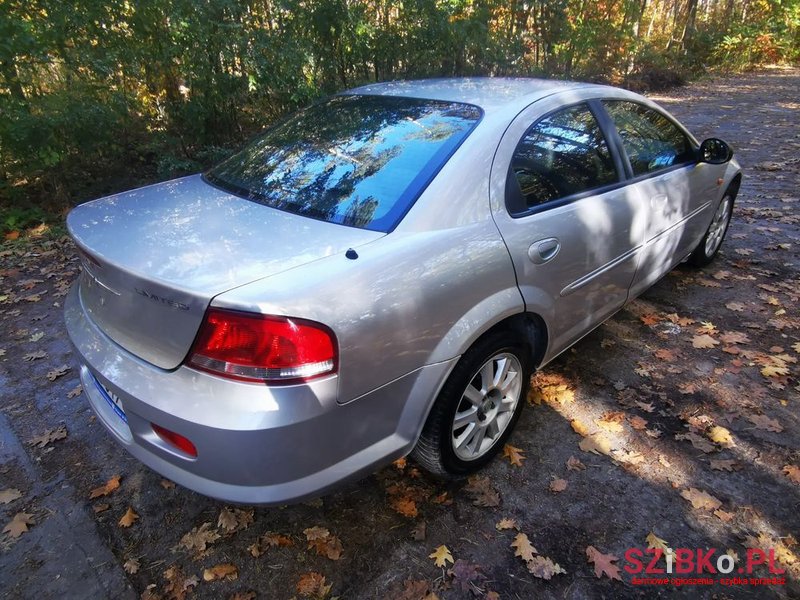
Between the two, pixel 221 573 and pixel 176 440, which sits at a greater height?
pixel 176 440

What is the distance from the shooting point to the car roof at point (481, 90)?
2490mm

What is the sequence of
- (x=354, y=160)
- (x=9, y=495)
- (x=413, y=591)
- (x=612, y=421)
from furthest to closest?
(x=612, y=421) → (x=9, y=495) → (x=354, y=160) → (x=413, y=591)

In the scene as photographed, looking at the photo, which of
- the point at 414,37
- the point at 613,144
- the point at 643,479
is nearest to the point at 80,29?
the point at 414,37

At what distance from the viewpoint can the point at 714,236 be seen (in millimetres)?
4402

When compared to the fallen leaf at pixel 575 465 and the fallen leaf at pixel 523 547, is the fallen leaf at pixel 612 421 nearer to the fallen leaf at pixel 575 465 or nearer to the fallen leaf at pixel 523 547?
the fallen leaf at pixel 575 465

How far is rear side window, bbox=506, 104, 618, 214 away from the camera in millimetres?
2334

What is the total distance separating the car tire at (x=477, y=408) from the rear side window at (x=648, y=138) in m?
1.53

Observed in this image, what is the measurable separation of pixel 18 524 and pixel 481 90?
3014 mm

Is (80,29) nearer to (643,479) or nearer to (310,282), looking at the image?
(310,282)

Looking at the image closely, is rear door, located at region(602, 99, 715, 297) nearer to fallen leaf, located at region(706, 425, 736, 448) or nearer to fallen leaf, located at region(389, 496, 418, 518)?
fallen leaf, located at region(706, 425, 736, 448)

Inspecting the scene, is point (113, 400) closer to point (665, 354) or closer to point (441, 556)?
point (441, 556)

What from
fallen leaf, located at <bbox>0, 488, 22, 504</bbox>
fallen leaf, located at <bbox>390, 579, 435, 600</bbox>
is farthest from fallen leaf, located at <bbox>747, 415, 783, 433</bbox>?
fallen leaf, located at <bbox>0, 488, 22, 504</bbox>

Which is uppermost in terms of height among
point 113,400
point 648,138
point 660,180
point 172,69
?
point 172,69

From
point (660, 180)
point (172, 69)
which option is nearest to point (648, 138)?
point (660, 180)
